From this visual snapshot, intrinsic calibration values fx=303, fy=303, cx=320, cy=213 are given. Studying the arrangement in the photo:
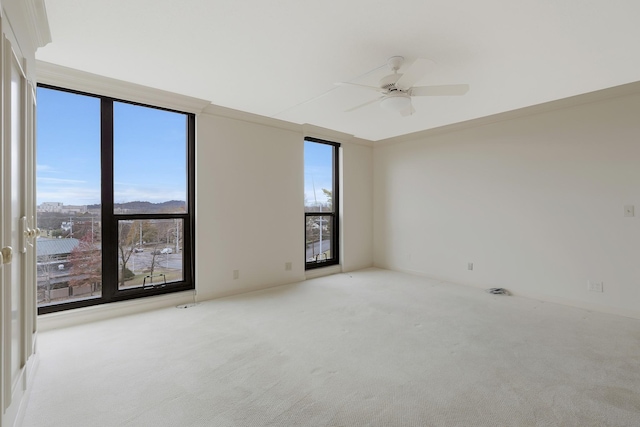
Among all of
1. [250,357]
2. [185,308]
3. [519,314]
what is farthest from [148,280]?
[519,314]

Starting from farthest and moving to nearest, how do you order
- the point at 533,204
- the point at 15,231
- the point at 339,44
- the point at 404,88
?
the point at 533,204 < the point at 404,88 < the point at 339,44 < the point at 15,231

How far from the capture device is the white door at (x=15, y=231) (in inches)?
51.6

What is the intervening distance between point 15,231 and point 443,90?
291 cm

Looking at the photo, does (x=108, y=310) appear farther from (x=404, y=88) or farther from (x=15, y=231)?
(x=404, y=88)

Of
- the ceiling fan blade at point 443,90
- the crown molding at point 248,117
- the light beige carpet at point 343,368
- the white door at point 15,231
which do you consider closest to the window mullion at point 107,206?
the light beige carpet at point 343,368

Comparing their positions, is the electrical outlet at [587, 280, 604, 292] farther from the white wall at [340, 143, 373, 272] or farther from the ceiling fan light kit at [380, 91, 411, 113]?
the white wall at [340, 143, 373, 272]

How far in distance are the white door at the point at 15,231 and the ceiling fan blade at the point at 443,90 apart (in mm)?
2520

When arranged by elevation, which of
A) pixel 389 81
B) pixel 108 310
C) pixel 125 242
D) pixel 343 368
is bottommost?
pixel 343 368

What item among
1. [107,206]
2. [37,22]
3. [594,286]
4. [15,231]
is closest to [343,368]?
[15,231]

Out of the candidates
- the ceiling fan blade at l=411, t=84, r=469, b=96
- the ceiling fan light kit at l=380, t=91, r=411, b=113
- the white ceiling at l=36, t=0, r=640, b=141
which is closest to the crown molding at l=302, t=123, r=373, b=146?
the white ceiling at l=36, t=0, r=640, b=141

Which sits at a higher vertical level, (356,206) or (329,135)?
(329,135)

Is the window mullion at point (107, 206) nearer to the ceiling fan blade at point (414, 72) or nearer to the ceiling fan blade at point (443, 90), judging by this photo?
the ceiling fan blade at point (414, 72)

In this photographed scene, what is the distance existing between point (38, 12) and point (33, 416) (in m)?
2.36

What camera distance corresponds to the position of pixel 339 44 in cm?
228
